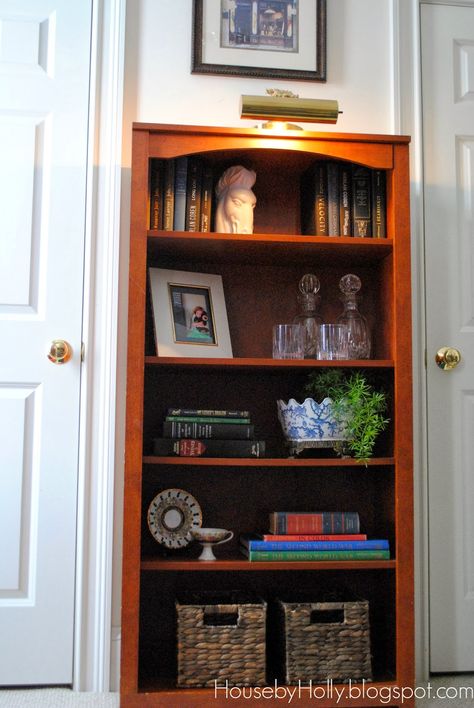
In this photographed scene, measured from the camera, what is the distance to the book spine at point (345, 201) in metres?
2.06

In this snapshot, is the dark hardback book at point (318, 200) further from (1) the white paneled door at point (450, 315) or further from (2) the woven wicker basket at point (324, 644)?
(2) the woven wicker basket at point (324, 644)

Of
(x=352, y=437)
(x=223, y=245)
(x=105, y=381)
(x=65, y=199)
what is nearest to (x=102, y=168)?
(x=65, y=199)

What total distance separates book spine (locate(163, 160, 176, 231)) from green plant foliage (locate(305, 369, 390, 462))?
0.58m

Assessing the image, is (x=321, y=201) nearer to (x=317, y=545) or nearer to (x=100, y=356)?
(x=100, y=356)

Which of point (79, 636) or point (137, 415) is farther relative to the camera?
point (79, 636)

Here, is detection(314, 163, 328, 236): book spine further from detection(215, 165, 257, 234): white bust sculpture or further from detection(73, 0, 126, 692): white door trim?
detection(73, 0, 126, 692): white door trim

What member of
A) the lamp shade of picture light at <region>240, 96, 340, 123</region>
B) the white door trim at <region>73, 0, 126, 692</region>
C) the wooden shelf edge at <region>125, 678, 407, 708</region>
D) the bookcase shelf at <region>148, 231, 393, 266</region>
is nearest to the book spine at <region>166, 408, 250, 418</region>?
the white door trim at <region>73, 0, 126, 692</region>

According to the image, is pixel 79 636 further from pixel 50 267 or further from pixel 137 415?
pixel 50 267

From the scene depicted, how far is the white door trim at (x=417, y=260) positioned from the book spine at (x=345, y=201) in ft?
1.05

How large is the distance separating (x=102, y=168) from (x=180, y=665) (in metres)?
1.37

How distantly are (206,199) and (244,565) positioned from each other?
967mm

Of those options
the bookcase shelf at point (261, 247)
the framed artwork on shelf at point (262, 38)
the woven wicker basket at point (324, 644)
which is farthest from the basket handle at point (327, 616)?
the framed artwork on shelf at point (262, 38)

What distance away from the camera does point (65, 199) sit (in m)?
2.20

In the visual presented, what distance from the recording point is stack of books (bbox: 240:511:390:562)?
1.94 m
